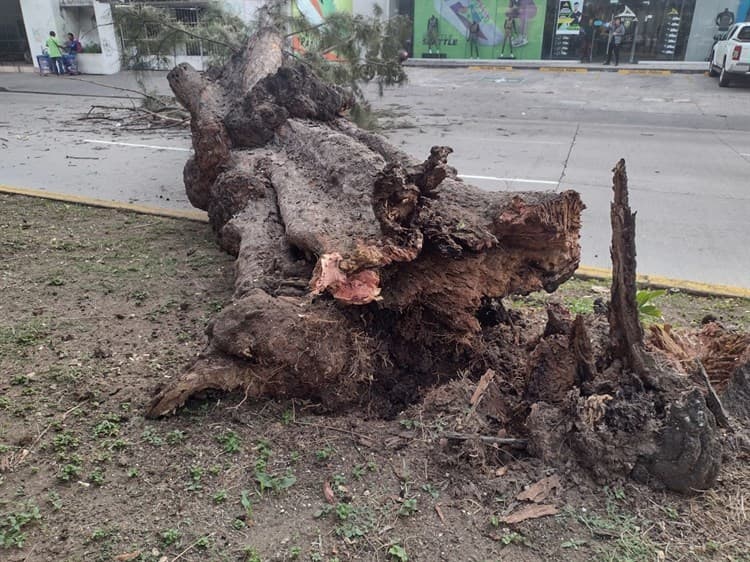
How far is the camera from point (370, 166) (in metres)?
3.95

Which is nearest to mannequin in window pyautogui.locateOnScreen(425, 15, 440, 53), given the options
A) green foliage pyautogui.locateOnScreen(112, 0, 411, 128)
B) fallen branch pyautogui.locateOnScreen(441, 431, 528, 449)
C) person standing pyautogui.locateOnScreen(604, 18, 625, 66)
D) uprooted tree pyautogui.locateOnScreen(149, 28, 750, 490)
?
person standing pyautogui.locateOnScreen(604, 18, 625, 66)

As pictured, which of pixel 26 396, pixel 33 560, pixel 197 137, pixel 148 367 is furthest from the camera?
pixel 197 137

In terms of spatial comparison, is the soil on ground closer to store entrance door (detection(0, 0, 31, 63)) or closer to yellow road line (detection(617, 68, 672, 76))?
yellow road line (detection(617, 68, 672, 76))

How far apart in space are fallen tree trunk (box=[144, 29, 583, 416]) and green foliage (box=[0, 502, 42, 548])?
68cm

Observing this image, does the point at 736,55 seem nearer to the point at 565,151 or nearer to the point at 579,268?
the point at 565,151

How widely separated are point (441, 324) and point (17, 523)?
2.17 m

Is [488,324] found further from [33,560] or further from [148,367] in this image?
[33,560]

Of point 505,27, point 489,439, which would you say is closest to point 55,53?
point 505,27

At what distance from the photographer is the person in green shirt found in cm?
2339

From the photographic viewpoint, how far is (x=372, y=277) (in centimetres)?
307

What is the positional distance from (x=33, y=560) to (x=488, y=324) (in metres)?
2.60

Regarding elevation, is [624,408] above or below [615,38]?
below

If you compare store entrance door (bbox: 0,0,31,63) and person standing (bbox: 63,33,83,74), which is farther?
store entrance door (bbox: 0,0,31,63)

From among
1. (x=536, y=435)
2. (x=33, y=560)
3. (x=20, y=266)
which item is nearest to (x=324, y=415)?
(x=536, y=435)
